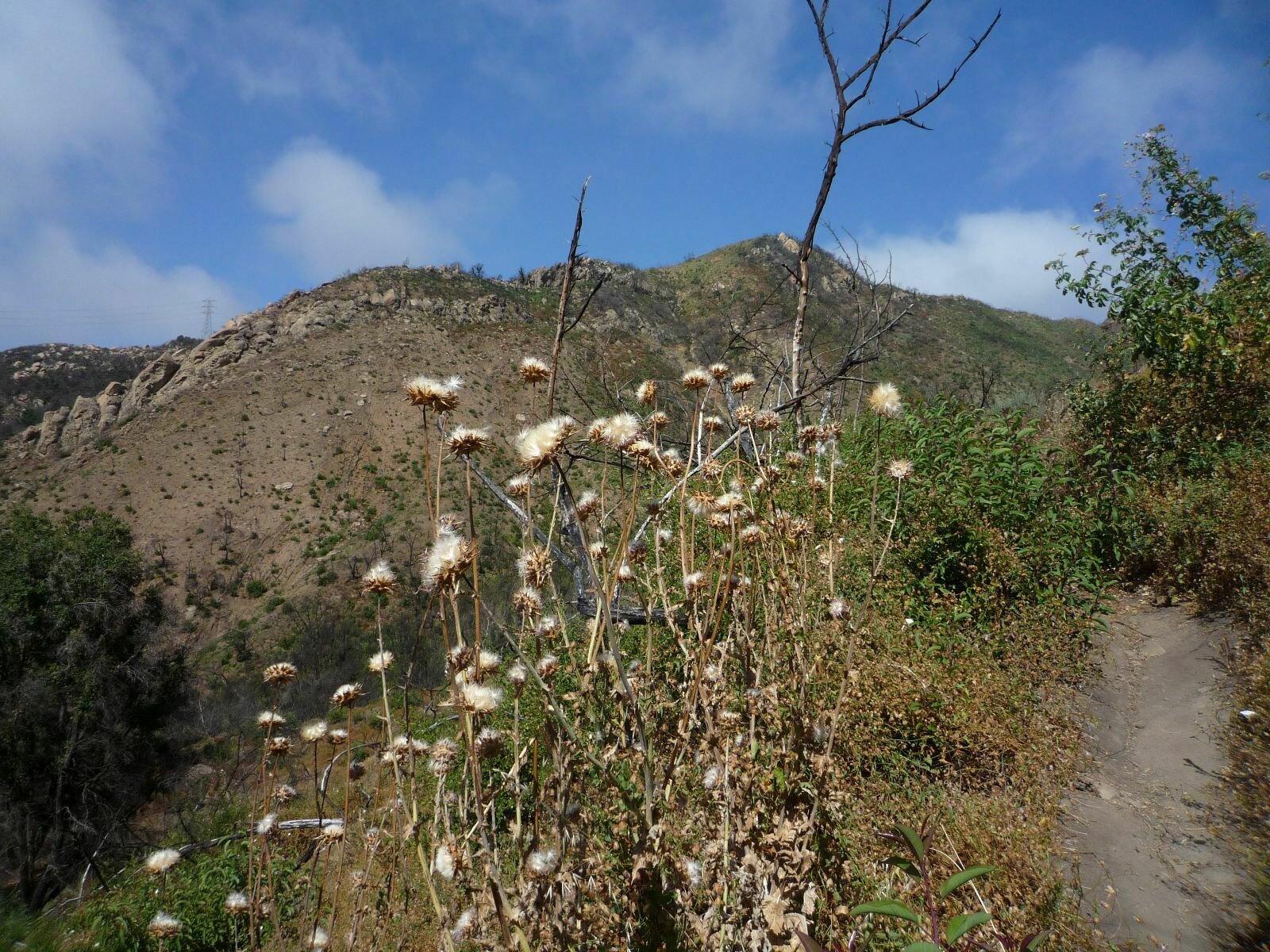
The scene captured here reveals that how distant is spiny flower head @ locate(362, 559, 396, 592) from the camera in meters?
1.48

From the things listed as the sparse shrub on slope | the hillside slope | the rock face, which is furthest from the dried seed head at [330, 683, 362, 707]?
the rock face

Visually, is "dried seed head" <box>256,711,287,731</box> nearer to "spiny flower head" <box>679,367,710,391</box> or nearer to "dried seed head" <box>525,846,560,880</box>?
"dried seed head" <box>525,846,560,880</box>

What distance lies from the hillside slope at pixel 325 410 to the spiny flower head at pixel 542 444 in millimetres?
24738

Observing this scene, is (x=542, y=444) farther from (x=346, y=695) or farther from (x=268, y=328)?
(x=268, y=328)

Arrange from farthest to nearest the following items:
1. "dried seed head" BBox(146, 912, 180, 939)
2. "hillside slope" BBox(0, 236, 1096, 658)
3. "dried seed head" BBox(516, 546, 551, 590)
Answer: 1. "hillside slope" BBox(0, 236, 1096, 658)
2. "dried seed head" BBox(146, 912, 180, 939)
3. "dried seed head" BBox(516, 546, 551, 590)

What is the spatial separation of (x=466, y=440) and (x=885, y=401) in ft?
4.44

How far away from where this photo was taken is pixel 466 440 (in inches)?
53.5

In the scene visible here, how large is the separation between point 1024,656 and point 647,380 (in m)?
3.57

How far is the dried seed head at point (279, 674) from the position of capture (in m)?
1.99

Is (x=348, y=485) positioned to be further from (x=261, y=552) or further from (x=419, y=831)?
(x=419, y=831)

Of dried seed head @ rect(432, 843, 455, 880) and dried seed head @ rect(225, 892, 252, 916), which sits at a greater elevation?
dried seed head @ rect(432, 843, 455, 880)

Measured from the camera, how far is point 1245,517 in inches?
171

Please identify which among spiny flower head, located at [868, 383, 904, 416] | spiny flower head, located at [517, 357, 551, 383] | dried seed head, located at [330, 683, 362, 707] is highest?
spiny flower head, located at [868, 383, 904, 416]

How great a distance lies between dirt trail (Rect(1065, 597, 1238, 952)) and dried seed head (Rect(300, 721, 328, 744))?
2.70 metres
